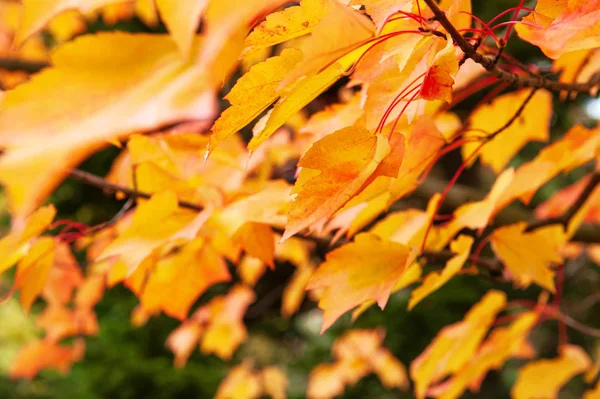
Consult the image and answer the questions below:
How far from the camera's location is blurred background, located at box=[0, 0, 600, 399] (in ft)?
8.33

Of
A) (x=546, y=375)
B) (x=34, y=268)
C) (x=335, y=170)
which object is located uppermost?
(x=335, y=170)

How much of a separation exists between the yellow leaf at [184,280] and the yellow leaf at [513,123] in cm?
43

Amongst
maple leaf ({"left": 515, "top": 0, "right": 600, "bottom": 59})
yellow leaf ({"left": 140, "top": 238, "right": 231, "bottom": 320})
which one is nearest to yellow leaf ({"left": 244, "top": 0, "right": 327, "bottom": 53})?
maple leaf ({"left": 515, "top": 0, "right": 600, "bottom": 59})

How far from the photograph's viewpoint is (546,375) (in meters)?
1.05

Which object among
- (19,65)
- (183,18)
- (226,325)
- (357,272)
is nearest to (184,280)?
(357,272)

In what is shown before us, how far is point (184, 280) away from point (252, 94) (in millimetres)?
557

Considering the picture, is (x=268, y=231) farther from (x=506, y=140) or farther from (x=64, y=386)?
(x=64, y=386)

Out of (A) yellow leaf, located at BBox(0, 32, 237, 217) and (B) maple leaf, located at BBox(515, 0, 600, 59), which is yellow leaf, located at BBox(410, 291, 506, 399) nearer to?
(B) maple leaf, located at BBox(515, 0, 600, 59)

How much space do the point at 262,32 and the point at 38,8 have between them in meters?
0.14

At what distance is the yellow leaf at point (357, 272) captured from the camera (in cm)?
54

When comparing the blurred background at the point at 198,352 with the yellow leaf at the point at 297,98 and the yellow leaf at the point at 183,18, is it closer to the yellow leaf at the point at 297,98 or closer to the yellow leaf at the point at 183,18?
the yellow leaf at the point at 297,98

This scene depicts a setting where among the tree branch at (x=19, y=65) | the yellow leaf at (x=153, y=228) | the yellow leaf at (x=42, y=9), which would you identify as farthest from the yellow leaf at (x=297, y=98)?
the tree branch at (x=19, y=65)

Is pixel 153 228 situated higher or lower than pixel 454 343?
higher

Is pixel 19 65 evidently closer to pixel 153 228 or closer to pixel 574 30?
pixel 153 228
